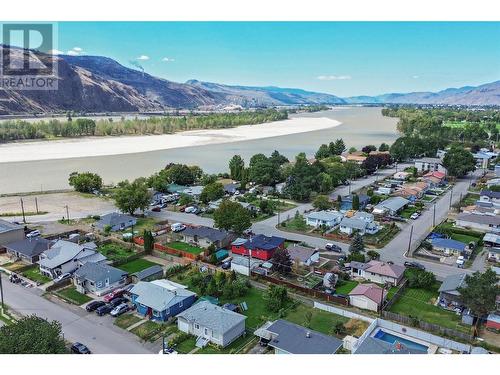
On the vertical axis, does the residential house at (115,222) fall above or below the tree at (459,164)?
below

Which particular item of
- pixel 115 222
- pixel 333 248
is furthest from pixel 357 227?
pixel 115 222

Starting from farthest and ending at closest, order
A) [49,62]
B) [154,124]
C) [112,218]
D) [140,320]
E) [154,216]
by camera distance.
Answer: [49,62]
[154,124]
[154,216]
[112,218]
[140,320]

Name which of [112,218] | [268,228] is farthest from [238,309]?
[112,218]

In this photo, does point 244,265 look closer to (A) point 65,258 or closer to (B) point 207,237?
(B) point 207,237

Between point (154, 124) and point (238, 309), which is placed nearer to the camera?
point (238, 309)

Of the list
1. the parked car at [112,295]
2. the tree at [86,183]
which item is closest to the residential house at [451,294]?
the parked car at [112,295]

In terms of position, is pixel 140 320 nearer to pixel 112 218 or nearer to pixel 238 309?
pixel 238 309

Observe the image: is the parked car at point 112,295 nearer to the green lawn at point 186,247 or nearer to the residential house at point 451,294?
the green lawn at point 186,247
